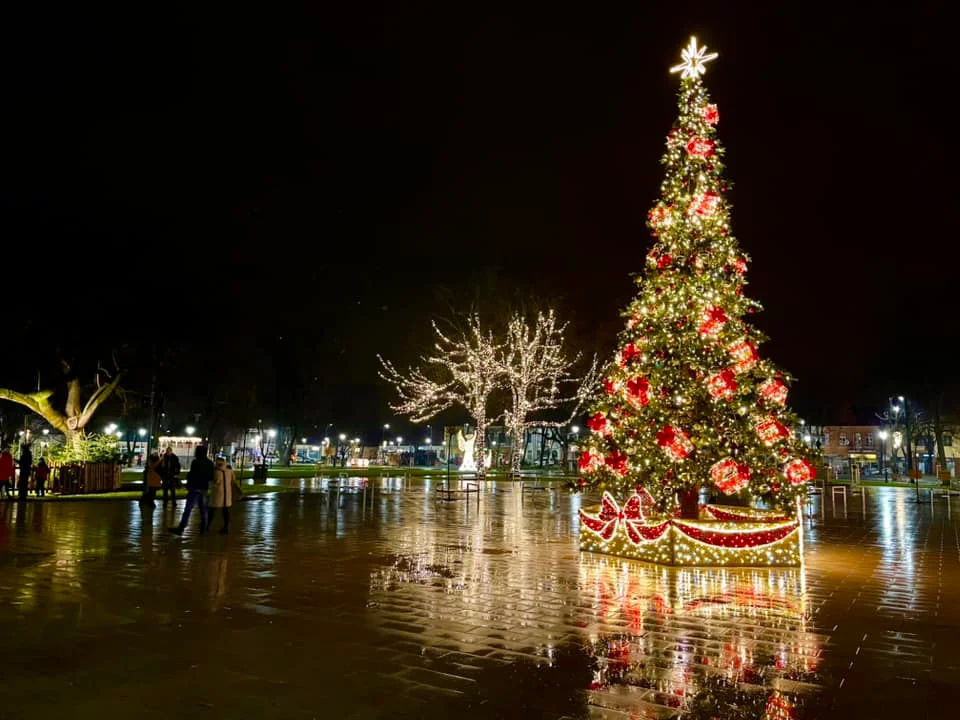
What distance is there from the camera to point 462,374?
130 ft

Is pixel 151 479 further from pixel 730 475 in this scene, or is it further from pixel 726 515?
pixel 730 475

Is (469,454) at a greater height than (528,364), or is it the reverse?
(528,364)

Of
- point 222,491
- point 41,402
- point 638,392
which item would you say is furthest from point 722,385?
point 41,402

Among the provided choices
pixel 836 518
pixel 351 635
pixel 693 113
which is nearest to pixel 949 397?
pixel 836 518

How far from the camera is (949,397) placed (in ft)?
185

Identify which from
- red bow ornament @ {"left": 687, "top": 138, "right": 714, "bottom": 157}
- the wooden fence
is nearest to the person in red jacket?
the wooden fence

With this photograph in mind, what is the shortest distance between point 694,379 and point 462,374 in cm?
2718

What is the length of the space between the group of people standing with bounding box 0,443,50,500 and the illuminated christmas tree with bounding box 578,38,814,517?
17041mm

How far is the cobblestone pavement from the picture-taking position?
517 centimetres

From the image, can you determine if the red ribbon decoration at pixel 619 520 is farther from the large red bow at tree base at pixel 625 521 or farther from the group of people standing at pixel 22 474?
the group of people standing at pixel 22 474

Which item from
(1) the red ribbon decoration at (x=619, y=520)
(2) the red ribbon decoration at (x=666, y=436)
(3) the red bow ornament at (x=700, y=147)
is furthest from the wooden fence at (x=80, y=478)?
(3) the red bow ornament at (x=700, y=147)

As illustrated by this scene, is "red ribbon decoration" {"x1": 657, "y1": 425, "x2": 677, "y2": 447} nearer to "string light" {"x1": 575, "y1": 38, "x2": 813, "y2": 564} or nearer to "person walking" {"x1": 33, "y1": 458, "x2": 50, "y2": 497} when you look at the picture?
"string light" {"x1": 575, "y1": 38, "x2": 813, "y2": 564}

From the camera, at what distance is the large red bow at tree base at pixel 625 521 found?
39.9 ft

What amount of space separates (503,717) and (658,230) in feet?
33.7
